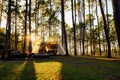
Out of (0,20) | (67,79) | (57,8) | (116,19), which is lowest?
(67,79)

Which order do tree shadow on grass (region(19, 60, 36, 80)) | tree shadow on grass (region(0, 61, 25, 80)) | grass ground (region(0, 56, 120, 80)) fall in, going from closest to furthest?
tree shadow on grass (region(19, 60, 36, 80)) < tree shadow on grass (region(0, 61, 25, 80)) < grass ground (region(0, 56, 120, 80))

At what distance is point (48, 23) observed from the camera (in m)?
51.5

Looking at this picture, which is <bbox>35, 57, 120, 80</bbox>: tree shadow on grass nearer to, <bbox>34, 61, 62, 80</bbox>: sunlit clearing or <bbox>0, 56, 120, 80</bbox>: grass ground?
<bbox>0, 56, 120, 80</bbox>: grass ground

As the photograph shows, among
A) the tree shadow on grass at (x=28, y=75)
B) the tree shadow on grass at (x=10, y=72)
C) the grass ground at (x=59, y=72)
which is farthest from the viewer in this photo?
the grass ground at (x=59, y=72)

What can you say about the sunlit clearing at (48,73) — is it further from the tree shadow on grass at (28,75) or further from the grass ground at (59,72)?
the tree shadow on grass at (28,75)

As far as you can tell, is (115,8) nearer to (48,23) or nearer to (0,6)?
(0,6)

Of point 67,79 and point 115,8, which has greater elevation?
point 115,8

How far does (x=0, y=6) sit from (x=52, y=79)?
37482mm

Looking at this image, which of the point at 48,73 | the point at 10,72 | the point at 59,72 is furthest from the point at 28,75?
the point at 59,72

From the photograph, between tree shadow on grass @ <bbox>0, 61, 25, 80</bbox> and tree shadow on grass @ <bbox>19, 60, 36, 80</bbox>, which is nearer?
tree shadow on grass @ <bbox>19, 60, 36, 80</bbox>

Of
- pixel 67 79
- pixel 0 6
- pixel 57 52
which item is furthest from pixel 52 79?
pixel 0 6

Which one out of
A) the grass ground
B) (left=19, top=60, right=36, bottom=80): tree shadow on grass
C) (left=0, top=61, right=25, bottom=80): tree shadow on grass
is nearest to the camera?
(left=19, top=60, right=36, bottom=80): tree shadow on grass

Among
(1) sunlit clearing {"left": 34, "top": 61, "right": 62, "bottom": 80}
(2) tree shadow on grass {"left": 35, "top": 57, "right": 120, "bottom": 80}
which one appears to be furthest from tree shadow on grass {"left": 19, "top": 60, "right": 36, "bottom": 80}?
(2) tree shadow on grass {"left": 35, "top": 57, "right": 120, "bottom": 80}

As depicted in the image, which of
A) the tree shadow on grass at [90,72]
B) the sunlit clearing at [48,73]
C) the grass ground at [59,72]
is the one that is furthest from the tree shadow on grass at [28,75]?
the tree shadow on grass at [90,72]
